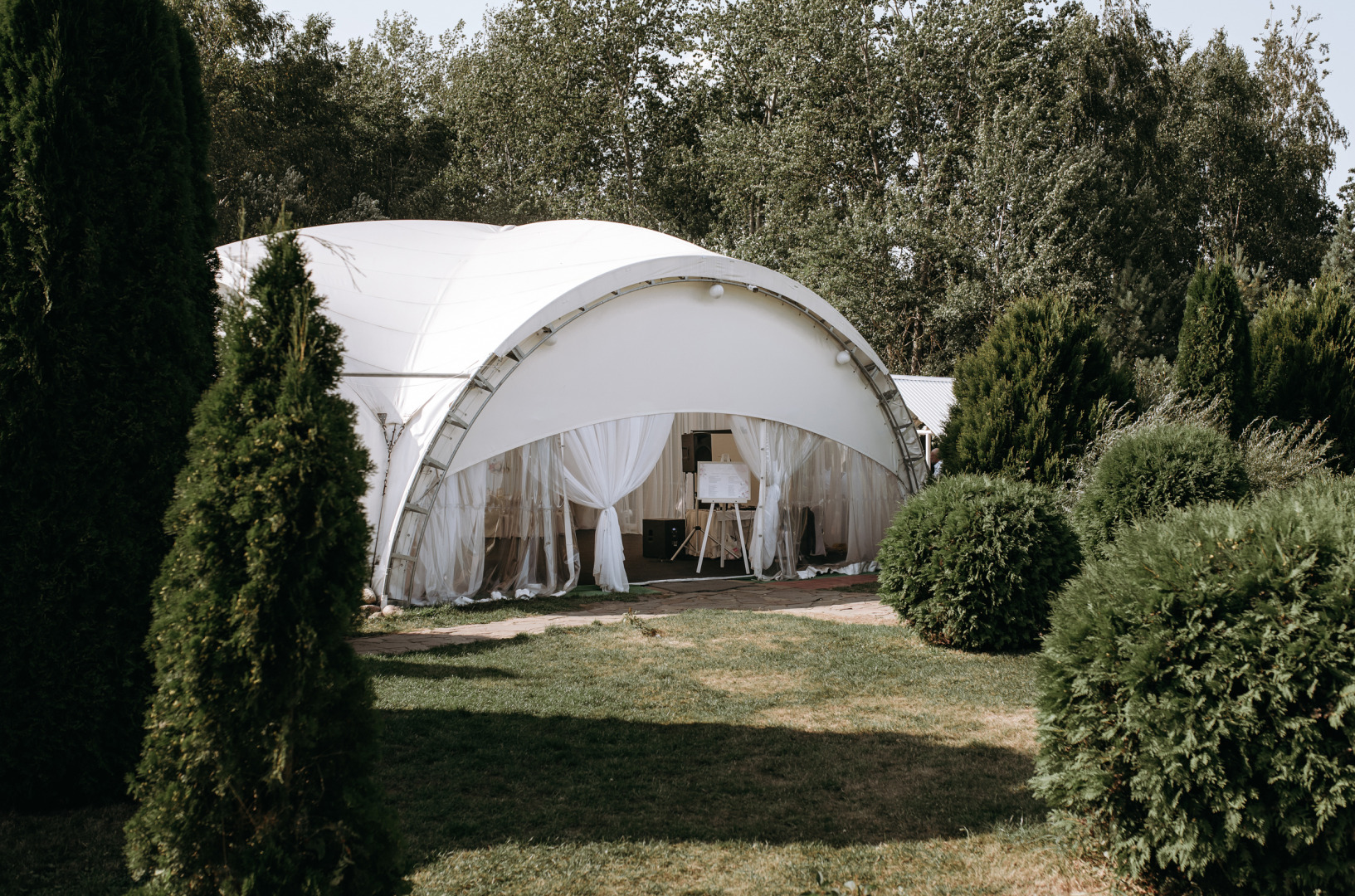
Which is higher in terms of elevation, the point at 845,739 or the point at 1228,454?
the point at 1228,454

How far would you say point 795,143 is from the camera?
25719 mm

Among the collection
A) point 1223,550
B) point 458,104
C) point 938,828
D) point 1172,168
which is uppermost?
point 458,104

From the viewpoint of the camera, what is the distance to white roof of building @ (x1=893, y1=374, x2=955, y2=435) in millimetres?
17234

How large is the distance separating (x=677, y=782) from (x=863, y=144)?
24027mm

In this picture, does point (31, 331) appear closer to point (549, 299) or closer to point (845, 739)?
point (845, 739)

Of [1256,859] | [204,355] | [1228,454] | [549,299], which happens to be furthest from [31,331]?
[1228,454]

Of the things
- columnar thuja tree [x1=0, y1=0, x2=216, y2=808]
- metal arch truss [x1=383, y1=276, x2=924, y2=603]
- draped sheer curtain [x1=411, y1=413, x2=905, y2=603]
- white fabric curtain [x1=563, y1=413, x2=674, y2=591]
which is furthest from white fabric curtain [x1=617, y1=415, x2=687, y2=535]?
columnar thuja tree [x1=0, y1=0, x2=216, y2=808]

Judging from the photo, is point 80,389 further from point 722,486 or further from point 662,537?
point 662,537

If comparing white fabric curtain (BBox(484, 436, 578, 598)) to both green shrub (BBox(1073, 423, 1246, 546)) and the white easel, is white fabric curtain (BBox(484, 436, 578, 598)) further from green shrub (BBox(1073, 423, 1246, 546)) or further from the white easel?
green shrub (BBox(1073, 423, 1246, 546))

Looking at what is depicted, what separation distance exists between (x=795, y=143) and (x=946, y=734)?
22828 mm

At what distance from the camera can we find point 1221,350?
43.1 feet

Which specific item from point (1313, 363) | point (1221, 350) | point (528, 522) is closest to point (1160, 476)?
point (528, 522)

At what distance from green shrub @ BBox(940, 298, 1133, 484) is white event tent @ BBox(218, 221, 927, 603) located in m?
2.28

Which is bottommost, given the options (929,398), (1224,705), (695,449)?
(1224,705)
